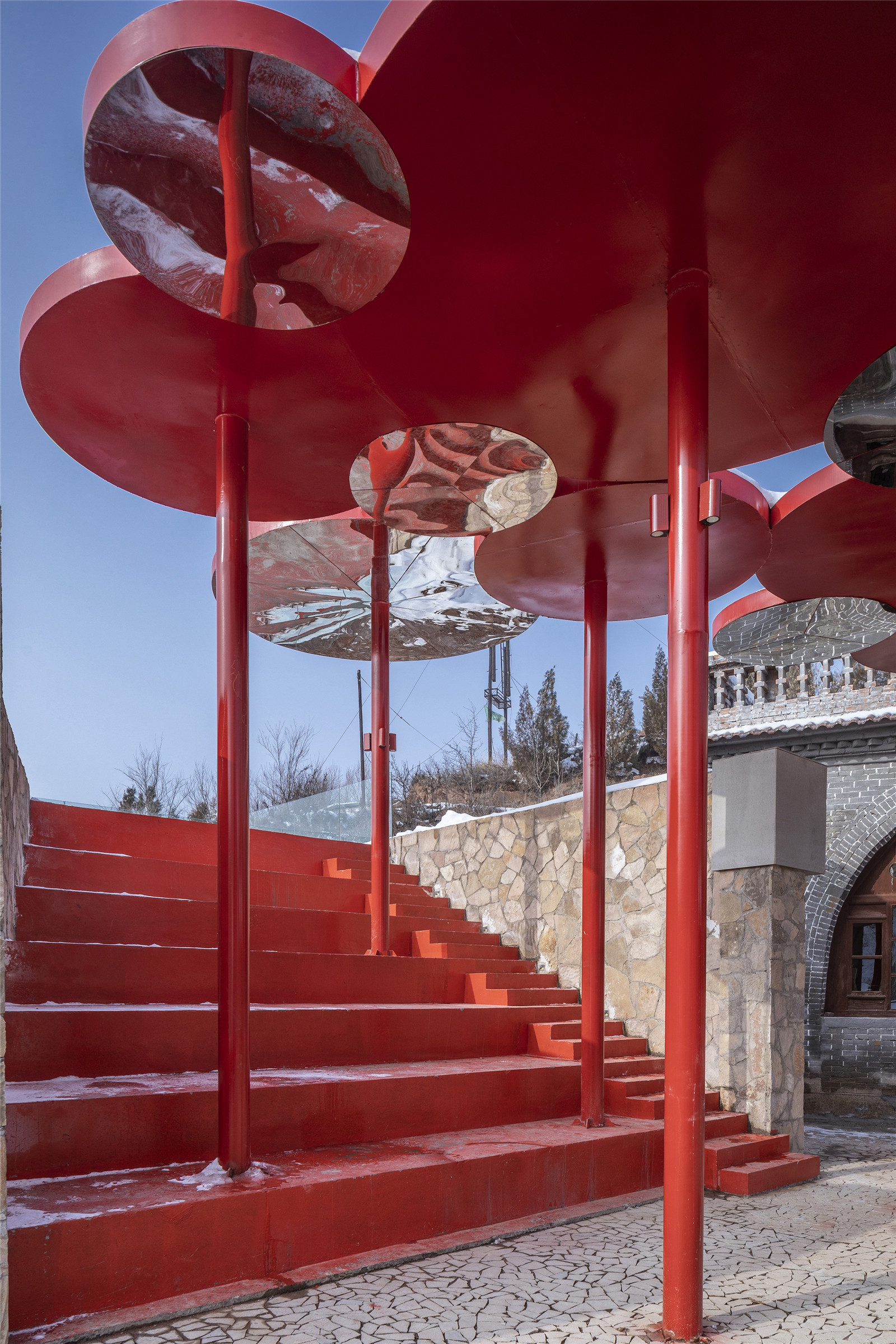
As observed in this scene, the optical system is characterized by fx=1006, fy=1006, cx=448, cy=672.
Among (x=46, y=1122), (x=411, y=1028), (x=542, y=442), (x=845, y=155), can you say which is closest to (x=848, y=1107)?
(x=411, y=1028)

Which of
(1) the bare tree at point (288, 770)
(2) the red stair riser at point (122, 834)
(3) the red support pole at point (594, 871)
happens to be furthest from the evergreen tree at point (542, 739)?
(3) the red support pole at point (594, 871)

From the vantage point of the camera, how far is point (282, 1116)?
16.8ft

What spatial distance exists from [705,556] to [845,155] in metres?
1.60

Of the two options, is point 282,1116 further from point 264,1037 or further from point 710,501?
point 710,501

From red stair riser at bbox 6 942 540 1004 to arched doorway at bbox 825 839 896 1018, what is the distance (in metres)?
7.56

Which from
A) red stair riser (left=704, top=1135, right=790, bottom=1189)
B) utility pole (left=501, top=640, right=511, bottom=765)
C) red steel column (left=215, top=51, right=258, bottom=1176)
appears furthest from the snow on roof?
utility pole (left=501, top=640, right=511, bottom=765)

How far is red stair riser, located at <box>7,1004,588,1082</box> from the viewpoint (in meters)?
4.89

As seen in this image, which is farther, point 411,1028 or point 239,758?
point 411,1028

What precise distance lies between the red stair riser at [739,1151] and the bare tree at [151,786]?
1211 inches

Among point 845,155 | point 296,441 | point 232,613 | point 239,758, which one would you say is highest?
point 845,155

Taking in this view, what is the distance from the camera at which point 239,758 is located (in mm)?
5039

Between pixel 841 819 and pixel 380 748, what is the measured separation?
7246mm

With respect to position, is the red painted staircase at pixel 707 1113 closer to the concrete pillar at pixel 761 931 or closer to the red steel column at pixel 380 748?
the concrete pillar at pixel 761 931

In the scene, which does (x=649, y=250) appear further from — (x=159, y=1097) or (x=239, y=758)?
(x=159, y=1097)
